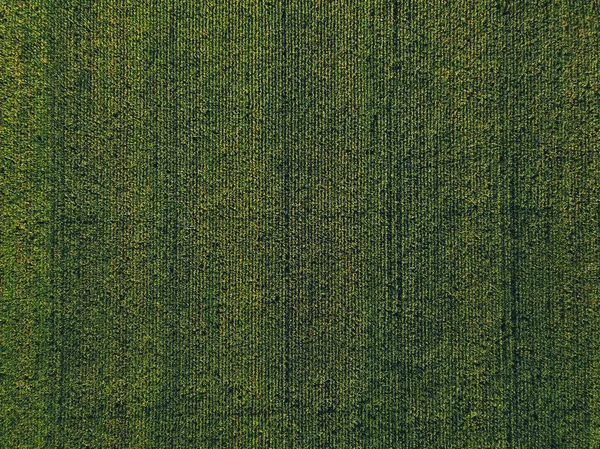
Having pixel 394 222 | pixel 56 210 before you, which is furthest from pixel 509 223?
pixel 56 210

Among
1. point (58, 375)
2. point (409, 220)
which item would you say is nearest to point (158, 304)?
point (58, 375)

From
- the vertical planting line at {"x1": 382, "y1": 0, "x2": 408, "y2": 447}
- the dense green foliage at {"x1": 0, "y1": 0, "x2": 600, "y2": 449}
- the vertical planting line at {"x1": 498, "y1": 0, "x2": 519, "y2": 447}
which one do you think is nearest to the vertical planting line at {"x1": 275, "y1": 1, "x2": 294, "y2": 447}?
the dense green foliage at {"x1": 0, "y1": 0, "x2": 600, "y2": 449}

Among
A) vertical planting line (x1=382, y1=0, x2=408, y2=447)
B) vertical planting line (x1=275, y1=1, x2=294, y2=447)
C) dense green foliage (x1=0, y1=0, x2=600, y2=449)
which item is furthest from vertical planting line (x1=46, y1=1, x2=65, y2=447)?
vertical planting line (x1=382, y1=0, x2=408, y2=447)

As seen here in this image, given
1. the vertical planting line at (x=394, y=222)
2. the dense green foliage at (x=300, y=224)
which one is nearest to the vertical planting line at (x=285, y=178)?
the dense green foliage at (x=300, y=224)

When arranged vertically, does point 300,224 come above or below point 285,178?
below

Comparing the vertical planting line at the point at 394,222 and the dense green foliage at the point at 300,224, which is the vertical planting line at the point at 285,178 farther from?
the vertical planting line at the point at 394,222

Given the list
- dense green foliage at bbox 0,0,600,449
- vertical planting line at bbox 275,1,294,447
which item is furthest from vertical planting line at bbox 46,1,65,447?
vertical planting line at bbox 275,1,294,447

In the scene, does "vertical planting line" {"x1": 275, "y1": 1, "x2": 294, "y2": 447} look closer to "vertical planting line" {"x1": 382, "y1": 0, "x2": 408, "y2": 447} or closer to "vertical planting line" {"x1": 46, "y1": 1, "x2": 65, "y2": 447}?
"vertical planting line" {"x1": 382, "y1": 0, "x2": 408, "y2": 447}

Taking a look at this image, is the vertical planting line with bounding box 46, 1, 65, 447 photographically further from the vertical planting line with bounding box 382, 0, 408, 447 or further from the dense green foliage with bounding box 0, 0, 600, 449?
the vertical planting line with bounding box 382, 0, 408, 447

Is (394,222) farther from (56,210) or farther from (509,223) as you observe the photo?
(56,210)
